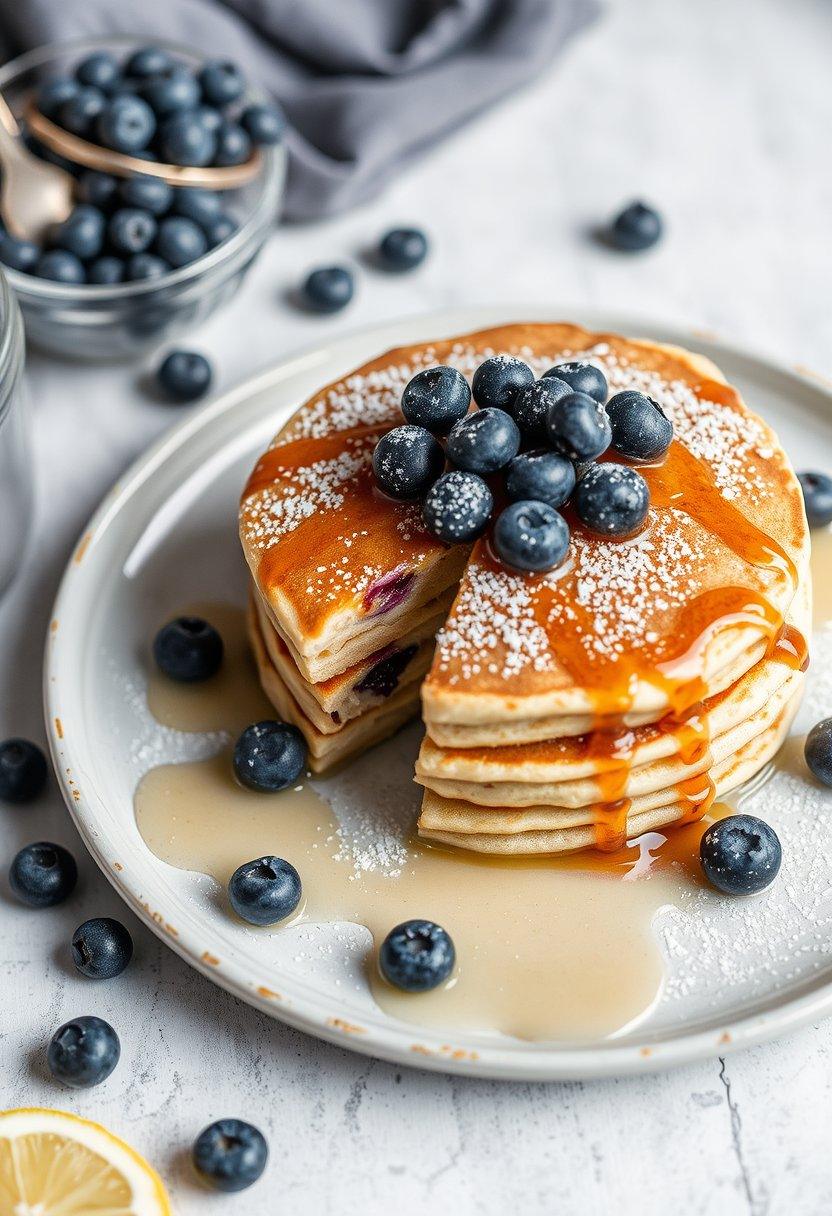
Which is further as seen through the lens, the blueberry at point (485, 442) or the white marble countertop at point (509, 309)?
the blueberry at point (485, 442)

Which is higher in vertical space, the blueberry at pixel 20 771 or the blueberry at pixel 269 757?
the blueberry at pixel 269 757

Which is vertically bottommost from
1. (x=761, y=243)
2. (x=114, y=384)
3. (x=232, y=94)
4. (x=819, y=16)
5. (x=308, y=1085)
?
(x=114, y=384)

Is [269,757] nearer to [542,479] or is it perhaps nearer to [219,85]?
[542,479]

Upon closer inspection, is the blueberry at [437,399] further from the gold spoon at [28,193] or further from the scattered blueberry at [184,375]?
the gold spoon at [28,193]

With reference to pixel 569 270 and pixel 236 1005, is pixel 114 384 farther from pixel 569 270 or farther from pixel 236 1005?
pixel 236 1005

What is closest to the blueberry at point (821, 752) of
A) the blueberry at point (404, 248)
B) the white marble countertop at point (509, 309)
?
the white marble countertop at point (509, 309)

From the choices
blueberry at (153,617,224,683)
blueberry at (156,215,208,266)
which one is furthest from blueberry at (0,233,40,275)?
blueberry at (153,617,224,683)

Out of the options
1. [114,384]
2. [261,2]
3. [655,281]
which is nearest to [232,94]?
[261,2]
